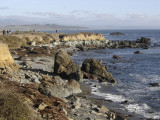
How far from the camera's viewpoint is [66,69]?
29.7m

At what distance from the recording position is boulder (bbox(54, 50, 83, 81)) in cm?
2875

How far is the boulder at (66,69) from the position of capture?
28.8 m

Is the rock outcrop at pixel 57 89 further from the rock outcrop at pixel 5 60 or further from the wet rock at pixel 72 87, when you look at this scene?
the rock outcrop at pixel 5 60

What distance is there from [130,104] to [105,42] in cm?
7521

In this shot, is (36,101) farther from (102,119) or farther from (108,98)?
(108,98)

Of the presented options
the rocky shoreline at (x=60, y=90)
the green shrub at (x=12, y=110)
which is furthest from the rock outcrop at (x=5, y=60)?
the green shrub at (x=12, y=110)

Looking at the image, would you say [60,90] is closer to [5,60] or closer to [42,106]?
[42,106]

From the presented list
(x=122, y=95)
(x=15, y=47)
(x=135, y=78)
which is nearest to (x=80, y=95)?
(x=122, y=95)

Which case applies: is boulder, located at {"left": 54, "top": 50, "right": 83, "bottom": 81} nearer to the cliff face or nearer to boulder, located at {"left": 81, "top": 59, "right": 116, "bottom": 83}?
boulder, located at {"left": 81, "top": 59, "right": 116, "bottom": 83}

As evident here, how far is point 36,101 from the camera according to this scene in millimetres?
15359

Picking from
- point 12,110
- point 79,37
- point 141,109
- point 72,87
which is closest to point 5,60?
point 72,87

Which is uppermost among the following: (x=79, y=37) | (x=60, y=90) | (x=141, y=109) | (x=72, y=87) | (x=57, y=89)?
(x=79, y=37)

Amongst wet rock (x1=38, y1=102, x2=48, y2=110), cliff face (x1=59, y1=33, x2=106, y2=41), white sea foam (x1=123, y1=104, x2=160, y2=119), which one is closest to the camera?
wet rock (x1=38, y1=102, x2=48, y2=110)

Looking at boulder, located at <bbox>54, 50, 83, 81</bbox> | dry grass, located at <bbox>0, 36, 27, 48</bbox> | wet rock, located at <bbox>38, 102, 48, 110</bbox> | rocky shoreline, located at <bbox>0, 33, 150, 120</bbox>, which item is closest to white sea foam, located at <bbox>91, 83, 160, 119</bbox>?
rocky shoreline, located at <bbox>0, 33, 150, 120</bbox>
